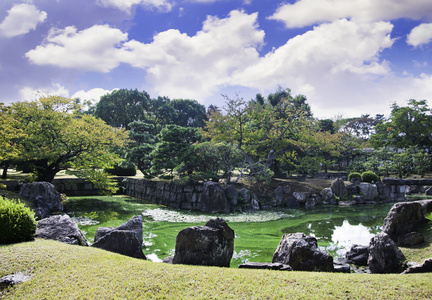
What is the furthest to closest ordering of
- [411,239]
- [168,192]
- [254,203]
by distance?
1. [168,192]
2. [254,203]
3. [411,239]

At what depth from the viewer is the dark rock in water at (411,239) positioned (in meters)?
6.91

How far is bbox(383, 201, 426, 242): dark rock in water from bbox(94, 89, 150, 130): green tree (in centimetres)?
3556

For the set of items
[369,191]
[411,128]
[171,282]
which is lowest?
[171,282]

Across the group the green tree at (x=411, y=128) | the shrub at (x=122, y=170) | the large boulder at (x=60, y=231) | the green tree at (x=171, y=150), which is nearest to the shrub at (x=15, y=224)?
the large boulder at (x=60, y=231)

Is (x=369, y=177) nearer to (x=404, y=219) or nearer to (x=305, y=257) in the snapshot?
(x=404, y=219)

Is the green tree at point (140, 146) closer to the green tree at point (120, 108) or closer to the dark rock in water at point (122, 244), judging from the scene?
the dark rock in water at point (122, 244)

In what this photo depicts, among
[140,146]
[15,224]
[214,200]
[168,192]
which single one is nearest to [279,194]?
[214,200]

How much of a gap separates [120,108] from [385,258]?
127 feet

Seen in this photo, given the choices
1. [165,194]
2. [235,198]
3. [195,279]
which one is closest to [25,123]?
[165,194]

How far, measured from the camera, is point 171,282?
13.4 ft

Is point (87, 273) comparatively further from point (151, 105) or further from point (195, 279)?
point (151, 105)

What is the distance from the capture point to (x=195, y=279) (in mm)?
4215

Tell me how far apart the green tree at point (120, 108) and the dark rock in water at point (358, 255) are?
117 ft

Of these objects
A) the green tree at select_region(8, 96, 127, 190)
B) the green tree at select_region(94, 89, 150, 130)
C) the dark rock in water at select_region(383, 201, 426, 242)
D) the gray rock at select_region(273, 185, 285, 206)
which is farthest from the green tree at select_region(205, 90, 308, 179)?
the green tree at select_region(94, 89, 150, 130)
